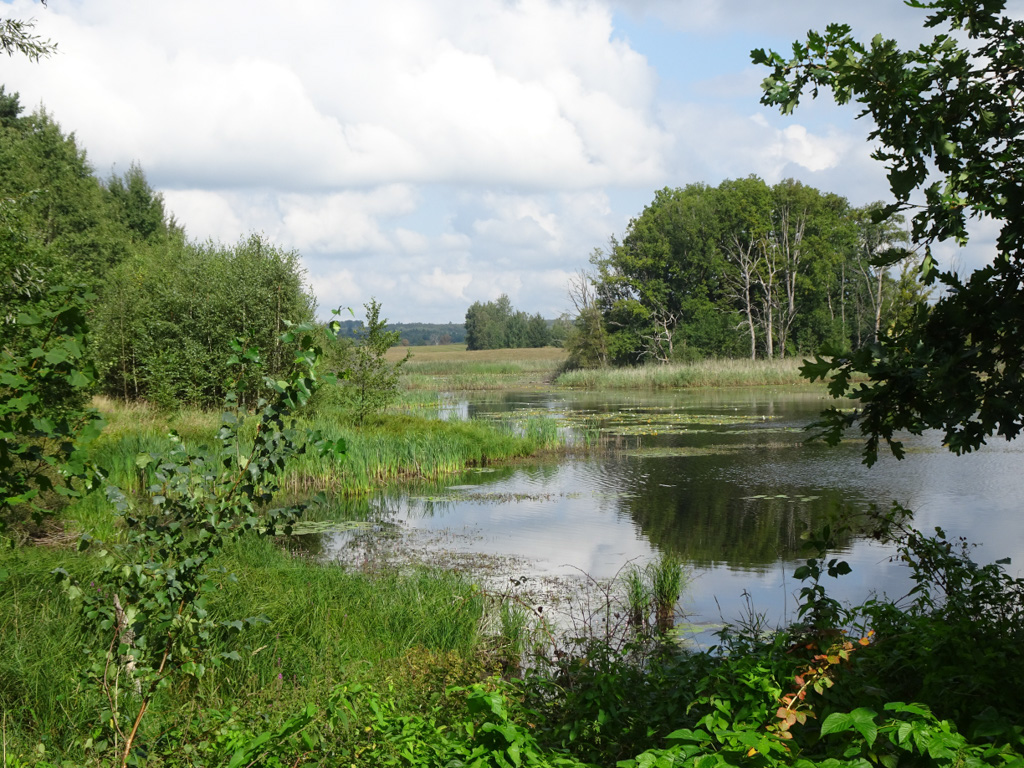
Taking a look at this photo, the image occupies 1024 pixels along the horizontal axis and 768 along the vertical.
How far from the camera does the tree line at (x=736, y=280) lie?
53.9m

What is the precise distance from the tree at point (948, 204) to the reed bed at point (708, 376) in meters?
40.8

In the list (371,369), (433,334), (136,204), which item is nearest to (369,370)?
(371,369)

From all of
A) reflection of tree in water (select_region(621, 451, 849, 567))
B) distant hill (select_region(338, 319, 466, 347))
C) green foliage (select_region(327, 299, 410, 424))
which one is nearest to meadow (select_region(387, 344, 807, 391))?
green foliage (select_region(327, 299, 410, 424))

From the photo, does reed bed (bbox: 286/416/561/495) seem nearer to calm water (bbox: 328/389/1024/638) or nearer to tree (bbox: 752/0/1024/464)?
calm water (bbox: 328/389/1024/638)

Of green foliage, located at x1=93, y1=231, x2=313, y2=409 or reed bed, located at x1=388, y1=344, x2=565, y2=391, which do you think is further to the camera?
reed bed, located at x1=388, y1=344, x2=565, y2=391

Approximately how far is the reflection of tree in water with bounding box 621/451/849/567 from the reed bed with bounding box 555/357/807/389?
2766 cm

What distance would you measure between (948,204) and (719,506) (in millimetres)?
10487

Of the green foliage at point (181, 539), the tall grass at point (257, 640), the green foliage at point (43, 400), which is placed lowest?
the tall grass at point (257, 640)

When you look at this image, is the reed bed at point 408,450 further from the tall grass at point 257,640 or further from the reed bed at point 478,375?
the reed bed at point 478,375

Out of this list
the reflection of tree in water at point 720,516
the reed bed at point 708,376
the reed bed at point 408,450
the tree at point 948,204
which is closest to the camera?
the tree at point 948,204

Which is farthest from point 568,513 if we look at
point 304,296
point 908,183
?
point 304,296

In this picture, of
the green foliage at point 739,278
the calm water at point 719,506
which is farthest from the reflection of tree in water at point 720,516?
the green foliage at point 739,278

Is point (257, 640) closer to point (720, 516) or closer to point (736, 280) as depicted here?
point (720, 516)

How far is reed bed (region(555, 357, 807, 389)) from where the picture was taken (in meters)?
43.2
